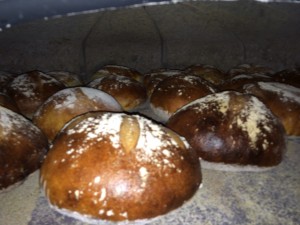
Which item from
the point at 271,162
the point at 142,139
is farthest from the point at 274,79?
the point at 142,139

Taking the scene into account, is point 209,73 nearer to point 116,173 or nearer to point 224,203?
point 224,203

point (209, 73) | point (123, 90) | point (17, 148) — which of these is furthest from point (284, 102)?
point (17, 148)

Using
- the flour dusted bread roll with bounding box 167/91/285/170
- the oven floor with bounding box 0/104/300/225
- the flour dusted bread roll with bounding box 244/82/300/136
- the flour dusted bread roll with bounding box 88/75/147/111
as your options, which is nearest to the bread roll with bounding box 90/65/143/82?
the flour dusted bread roll with bounding box 88/75/147/111

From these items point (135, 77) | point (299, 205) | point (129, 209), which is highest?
point (129, 209)

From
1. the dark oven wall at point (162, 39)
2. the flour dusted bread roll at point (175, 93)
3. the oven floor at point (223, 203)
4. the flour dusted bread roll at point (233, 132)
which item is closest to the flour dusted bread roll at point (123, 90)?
the flour dusted bread roll at point (175, 93)

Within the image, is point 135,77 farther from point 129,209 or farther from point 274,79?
point 129,209

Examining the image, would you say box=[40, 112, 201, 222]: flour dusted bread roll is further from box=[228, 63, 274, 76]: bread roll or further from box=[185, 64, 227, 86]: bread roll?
box=[228, 63, 274, 76]: bread roll

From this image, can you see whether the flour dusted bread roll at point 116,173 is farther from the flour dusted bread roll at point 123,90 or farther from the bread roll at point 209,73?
the bread roll at point 209,73
